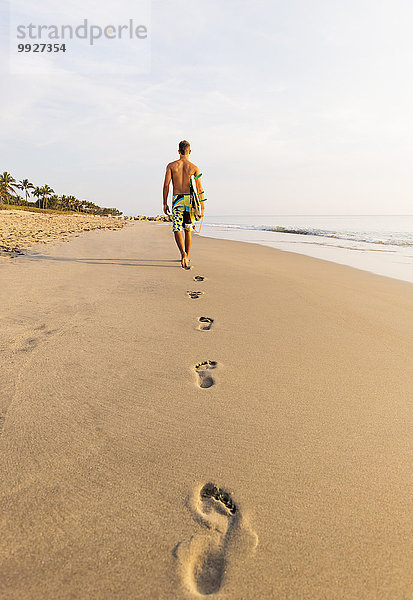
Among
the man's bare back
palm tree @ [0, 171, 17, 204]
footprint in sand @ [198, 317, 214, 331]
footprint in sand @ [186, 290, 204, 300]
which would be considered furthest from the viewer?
palm tree @ [0, 171, 17, 204]

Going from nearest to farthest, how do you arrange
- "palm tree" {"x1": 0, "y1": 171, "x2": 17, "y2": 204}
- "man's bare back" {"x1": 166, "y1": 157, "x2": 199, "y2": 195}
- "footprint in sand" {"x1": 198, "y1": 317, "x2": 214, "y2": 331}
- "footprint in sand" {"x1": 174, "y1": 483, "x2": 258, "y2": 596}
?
"footprint in sand" {"x1": 174, "y1": 483, "x2": 258, "y2": 596} → "footprint in sand" {"x1": 198, "y1": 317, "x2": 214, "y2": 331} → "man's bare back" {"x1": 166, "y1": 157, "x2": 199, "y2": 195} → "palm tree" {"x1": 0, "y1": 171, "x2": 17, "y2": 204}

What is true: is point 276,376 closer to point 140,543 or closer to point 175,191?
point 140,543

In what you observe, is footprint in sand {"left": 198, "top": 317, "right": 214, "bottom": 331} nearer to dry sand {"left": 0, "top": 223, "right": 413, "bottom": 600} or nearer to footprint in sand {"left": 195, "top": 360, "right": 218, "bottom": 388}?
dry sand {"left": 0, "top": 223, "right": 413, "bottom": 600}

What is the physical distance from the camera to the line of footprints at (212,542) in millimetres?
898

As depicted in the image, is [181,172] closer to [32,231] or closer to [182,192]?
[182,192]

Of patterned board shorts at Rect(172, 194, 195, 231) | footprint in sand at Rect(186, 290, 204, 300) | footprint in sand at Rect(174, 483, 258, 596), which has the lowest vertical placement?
footprint in sand at Rect(174, 483, 258, 596)

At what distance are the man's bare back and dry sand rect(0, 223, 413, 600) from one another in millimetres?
3449

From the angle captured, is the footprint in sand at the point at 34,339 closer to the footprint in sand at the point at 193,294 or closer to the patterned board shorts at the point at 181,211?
the footprint in sand at the point at 193,294

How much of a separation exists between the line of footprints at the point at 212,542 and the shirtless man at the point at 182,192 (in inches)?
184

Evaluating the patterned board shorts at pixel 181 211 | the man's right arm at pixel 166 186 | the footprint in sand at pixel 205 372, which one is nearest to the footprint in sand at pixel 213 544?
the footprint in sand at pixel 205 372

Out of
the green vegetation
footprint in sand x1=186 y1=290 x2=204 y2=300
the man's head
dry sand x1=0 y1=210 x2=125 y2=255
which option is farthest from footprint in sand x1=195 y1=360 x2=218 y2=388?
the green vegetation

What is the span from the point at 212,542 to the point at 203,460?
1.04ft

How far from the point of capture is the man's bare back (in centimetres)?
550

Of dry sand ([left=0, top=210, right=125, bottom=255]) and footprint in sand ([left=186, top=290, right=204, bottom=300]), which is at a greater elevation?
dry sand ([left=0, top=210, right=125, bottom=255])
